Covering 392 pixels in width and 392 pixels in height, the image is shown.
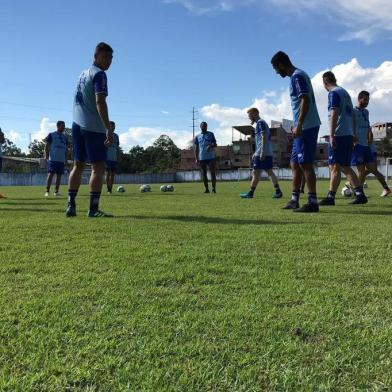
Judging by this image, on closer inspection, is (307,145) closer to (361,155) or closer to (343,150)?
(343,150)

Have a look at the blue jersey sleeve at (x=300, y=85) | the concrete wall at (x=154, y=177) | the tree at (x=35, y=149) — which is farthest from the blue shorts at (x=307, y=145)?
the tree at (x=35, y=149)

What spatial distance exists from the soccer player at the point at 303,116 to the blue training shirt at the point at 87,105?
2.92m

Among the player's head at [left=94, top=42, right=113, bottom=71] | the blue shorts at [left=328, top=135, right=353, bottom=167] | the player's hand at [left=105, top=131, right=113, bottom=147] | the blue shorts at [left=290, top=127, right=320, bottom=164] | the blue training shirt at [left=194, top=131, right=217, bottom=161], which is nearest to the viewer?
the player's hand at [left=105, top=131, right=113, bottom=147]

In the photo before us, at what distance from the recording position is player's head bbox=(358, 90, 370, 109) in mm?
10133

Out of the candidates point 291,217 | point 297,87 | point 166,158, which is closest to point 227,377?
point 291,217

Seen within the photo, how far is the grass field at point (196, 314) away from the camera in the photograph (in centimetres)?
170

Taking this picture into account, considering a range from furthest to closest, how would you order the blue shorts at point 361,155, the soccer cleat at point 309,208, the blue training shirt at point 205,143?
the blue training shirt at point 205,143
the blue shorts at point 361,155
the soccer cleat at point 309,208

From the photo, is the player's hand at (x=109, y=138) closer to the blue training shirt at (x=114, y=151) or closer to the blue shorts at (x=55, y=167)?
the blue shorts at (x=55, y=167)

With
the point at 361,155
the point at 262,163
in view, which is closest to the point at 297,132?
the point at 361,155

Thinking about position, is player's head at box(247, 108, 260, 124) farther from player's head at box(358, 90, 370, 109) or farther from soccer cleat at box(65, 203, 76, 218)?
soccer cleat at box(65, 203, 76, 218)

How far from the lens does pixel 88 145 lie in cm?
652

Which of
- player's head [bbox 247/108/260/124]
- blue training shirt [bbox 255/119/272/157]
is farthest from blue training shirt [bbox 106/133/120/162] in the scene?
blue training shirt [bbox 255/119/272/157]

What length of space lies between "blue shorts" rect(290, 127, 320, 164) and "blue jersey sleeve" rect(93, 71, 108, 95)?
3.16 m

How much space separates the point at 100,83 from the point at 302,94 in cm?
306
